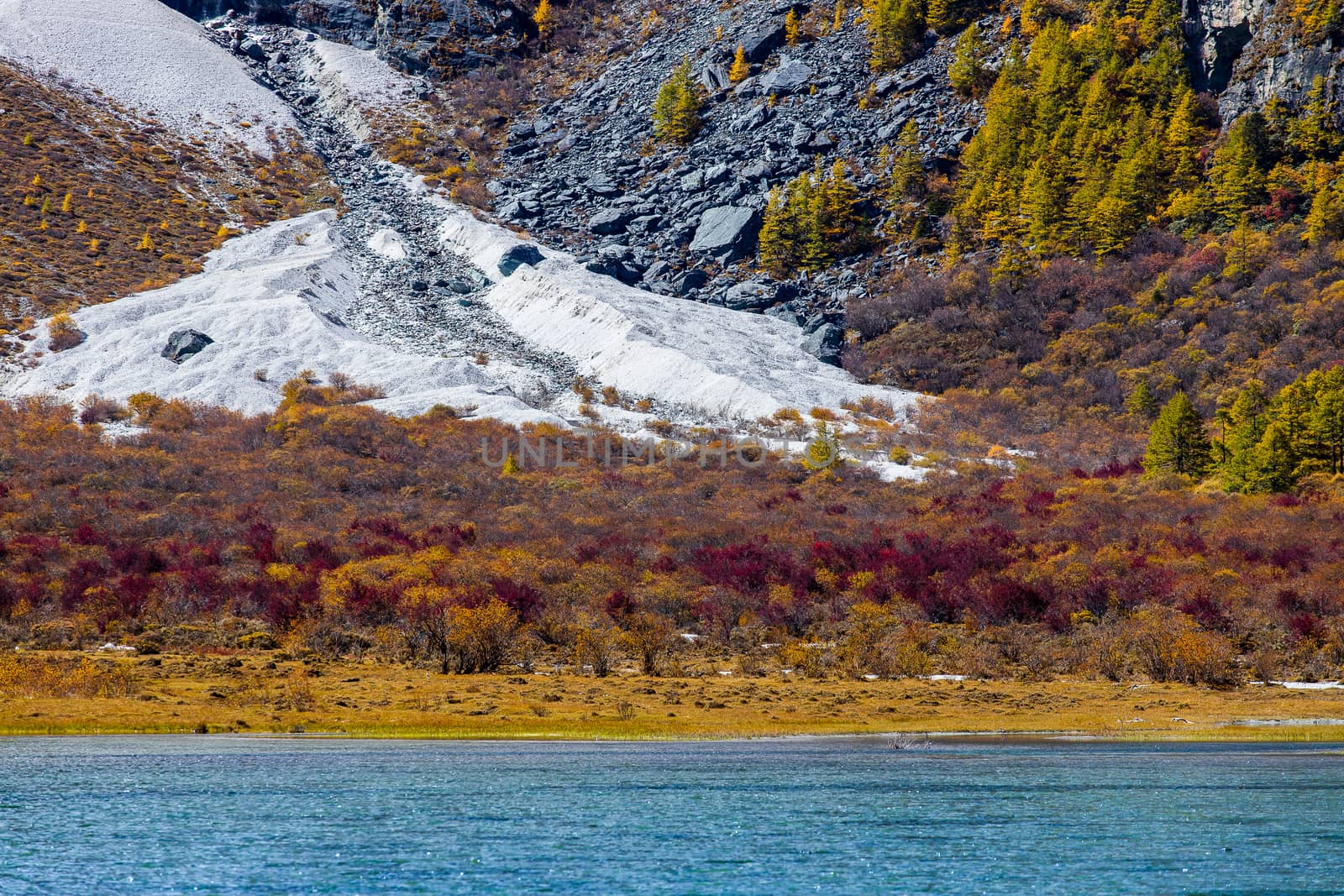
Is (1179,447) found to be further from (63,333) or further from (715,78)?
(715,78)

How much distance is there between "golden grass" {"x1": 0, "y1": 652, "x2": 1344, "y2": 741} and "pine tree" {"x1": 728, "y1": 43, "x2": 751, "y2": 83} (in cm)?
10764

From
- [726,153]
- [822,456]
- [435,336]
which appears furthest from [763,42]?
[822,456]

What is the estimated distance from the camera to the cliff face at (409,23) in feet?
519

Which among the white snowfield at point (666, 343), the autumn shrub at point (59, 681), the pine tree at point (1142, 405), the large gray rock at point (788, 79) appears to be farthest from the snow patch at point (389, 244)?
the autumn shrub at point (59, 681)

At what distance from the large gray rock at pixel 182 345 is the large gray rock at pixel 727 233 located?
46047mm

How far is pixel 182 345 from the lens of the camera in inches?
3282

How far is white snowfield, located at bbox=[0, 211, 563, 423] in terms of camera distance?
256ft

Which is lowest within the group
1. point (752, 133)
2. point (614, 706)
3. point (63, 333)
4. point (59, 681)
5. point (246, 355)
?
point (614, 706)

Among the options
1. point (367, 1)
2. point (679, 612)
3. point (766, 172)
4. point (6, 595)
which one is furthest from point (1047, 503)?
point (367, 1)

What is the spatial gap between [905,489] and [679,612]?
76.9 feet

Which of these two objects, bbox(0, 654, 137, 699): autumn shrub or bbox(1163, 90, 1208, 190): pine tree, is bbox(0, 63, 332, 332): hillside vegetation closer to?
bbox(0, 654, 137, 699): autumn shrub

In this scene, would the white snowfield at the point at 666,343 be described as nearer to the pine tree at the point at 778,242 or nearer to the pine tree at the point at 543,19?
the pine tree at the point at 778,242

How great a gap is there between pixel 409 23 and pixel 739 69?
5776cm

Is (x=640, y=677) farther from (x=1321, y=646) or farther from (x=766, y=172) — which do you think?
(x=766, y=172)
